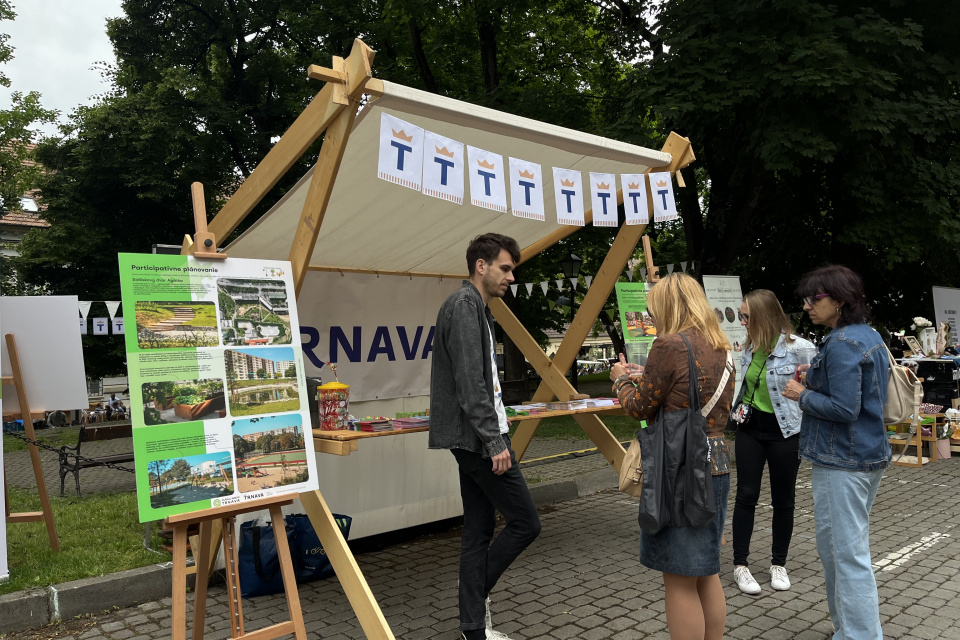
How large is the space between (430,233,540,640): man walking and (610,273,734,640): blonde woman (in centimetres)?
65

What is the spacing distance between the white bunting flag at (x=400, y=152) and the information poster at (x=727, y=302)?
23.1ft

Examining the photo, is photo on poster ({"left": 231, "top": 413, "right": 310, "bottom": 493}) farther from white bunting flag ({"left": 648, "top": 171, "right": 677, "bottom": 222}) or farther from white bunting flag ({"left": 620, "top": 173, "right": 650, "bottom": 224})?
white bunting flag ({"left": 648, "top": 171, "right": 677, "bottom": 222})

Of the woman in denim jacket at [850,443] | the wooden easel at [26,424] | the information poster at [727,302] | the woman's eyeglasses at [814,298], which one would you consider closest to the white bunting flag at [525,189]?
the woman's eyeglasses at [814,298]

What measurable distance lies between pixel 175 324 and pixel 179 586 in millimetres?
1062

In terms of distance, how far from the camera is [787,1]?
10.1 meters

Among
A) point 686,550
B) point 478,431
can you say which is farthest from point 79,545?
point 686,550

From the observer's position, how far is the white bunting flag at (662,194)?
507 cm

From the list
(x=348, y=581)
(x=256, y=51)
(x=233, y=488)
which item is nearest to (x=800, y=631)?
(x=348, y=581)

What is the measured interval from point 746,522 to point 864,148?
897 centimetres

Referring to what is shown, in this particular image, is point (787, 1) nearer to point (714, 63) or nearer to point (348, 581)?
point (714, 63)

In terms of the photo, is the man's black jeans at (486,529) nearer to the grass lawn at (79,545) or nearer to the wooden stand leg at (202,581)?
the wooden stand leg at (202,581)

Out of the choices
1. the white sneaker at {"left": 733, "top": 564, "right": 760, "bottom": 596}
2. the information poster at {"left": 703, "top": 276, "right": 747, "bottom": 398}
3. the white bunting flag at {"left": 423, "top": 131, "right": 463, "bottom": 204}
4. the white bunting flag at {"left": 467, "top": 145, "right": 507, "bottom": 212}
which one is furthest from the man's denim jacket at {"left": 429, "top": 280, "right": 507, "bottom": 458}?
the information poster at {"left": 703, "top": 276, "right": 747, "bottom": 398}

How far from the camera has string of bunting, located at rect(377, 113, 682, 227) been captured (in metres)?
3.51

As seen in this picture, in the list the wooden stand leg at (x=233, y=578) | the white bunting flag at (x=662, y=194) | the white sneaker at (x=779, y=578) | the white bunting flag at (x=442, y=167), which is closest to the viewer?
the wooden stand leg at (x=233, y=578)
